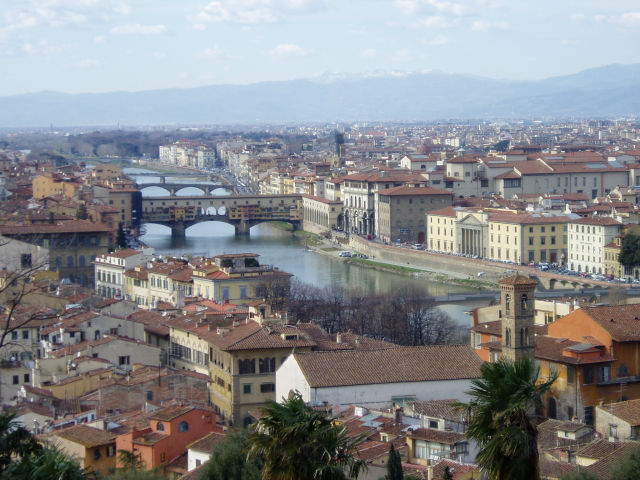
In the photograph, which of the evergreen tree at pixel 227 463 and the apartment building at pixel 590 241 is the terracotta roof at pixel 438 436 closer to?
the evergreen tree at pixel 227 463

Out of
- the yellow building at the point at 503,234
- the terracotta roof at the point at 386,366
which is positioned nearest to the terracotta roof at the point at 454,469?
the terracotta roof at the point at 386,366

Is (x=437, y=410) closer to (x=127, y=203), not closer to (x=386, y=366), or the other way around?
(x=386, y=366)

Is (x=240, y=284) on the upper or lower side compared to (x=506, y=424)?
lower

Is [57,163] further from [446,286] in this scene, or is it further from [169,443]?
[169,443]

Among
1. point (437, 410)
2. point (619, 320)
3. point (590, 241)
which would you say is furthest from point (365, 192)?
point (437, 410)

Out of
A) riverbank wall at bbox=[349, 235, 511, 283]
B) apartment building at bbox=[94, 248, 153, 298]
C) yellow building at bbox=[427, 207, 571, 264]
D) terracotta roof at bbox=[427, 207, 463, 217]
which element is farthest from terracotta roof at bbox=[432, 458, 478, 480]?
terracotta roof at bbox=[427, 207, 463, 217]
